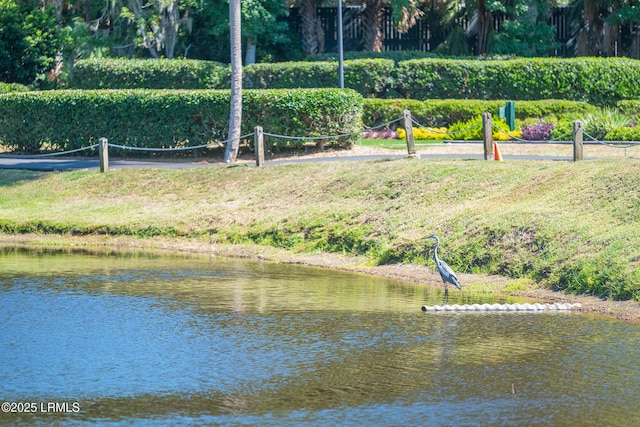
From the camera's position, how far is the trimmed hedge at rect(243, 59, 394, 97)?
133ft

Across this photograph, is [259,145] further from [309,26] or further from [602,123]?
[309,26]

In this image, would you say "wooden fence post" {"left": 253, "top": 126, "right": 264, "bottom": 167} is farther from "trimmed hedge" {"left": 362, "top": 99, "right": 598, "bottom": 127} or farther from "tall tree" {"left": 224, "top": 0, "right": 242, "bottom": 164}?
"trimmed hedge" {"left": 362, "top": 99, "right": 598, "bottom": 127}

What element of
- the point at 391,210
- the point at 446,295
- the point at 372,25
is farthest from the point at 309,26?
the point at 446,295

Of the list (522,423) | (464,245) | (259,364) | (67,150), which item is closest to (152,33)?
(67,150)

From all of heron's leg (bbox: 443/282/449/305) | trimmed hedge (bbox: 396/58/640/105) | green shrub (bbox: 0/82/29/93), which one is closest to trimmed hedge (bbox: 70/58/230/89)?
green shrub (bbox: 0/82/29/93)

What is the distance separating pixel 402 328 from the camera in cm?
1416

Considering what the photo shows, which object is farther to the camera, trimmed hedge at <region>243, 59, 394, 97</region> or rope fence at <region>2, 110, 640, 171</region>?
trimmed hedge at <region>243, 59, 394, 97</region>

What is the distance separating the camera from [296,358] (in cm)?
1268

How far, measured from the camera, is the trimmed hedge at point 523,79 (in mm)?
38844

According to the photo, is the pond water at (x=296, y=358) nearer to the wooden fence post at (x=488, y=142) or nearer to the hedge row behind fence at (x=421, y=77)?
the wooden fence post at (x=488, y=142)

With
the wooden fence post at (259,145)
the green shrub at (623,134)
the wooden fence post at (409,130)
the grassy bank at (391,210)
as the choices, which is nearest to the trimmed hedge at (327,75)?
the green shrub at (623,134)

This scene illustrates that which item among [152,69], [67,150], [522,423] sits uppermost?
[152,69]

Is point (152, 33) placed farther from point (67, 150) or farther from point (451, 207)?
point (451, 207)

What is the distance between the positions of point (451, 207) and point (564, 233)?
361 centimetres
